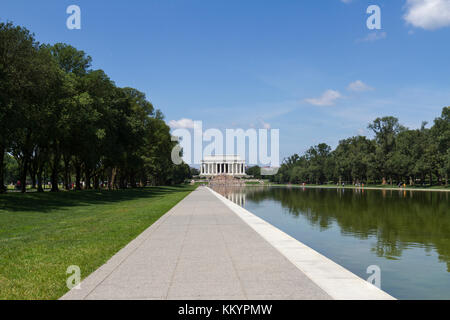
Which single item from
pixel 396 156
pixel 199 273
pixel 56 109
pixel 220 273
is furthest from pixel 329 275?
pixel 396 156

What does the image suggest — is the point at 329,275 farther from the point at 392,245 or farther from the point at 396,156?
the point at 396,156

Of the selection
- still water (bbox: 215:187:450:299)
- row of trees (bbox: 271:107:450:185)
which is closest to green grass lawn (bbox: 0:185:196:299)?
still water (bbox: 215:187:450:299)

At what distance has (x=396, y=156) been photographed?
82.4 meters

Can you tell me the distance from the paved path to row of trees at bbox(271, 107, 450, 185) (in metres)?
68.5

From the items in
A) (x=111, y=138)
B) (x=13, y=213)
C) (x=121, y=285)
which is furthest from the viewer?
(x=111, y=138)

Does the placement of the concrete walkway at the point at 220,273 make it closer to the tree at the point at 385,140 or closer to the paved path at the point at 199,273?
the paved path at the point at 199,273

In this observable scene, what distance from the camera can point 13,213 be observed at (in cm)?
2447

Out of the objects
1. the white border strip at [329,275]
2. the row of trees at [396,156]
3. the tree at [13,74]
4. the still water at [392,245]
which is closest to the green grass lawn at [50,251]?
the white border strip at [329,275]

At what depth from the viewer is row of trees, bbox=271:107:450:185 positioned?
78.4m

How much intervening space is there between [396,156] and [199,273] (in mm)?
82976

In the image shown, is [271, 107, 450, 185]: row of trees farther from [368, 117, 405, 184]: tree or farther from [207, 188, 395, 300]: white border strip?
[207, 188, 395, 300]: white border strip

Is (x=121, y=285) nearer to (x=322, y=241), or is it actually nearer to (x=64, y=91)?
(x=322, y=241)

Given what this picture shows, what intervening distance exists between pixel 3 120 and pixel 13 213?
7.34 metres
